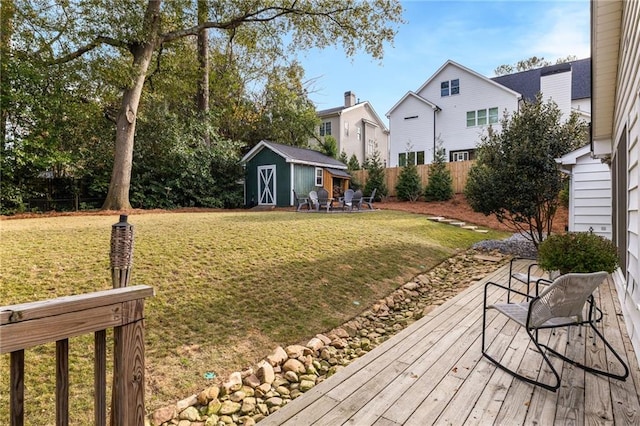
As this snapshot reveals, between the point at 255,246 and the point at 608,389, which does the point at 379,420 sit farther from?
the point at 255,246

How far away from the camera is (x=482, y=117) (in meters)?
19.8

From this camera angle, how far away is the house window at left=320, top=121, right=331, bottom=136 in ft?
84.8

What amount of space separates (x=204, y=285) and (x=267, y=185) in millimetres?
12889

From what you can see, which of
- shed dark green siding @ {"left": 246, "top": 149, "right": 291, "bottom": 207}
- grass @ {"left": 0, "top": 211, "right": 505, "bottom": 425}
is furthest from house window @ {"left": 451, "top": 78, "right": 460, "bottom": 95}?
grass @ {"left": 0, "top": 211, "right": 505, "bottom": 425}

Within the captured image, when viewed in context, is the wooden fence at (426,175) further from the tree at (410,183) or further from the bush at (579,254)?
the bush at (579,254)

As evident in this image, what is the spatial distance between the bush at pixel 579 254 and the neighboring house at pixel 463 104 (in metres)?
15.4

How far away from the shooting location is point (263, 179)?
17328mm

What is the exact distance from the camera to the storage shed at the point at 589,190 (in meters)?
7.11

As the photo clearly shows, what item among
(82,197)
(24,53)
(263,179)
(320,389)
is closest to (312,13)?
(263,179)

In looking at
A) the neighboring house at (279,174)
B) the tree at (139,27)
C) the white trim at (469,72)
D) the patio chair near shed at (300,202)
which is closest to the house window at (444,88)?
the white trim at (469,72)

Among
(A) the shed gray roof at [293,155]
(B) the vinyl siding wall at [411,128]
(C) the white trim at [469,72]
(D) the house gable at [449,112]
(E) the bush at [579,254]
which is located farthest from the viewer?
(B) the vinyl siding wall at [411,128]

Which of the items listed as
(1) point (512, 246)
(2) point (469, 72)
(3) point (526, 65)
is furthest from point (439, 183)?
(3) point (526, 65)

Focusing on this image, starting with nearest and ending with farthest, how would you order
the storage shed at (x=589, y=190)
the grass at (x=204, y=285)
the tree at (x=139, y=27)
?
the grass at (x=204, y=285) → the storage shed at (x=589, y=190) → the tree at (x=139, y=27)

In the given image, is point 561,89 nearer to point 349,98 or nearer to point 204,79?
point 349,98
